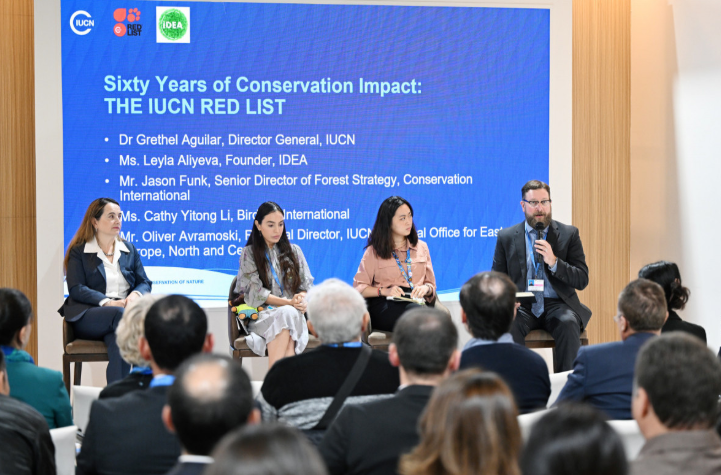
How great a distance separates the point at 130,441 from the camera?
217 cm

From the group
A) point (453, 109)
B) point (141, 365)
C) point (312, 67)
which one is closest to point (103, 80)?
point (312, 67)

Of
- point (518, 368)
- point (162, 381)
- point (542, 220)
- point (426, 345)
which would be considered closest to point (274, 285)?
point (542, 220)

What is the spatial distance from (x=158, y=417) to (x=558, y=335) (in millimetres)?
3247

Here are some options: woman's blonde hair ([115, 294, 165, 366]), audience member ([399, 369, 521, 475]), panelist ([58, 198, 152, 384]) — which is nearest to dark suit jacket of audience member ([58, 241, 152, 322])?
panelist ([58, 198, 152, 384])

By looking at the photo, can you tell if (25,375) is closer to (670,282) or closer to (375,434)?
(375,434)

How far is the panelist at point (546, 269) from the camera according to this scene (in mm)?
4871

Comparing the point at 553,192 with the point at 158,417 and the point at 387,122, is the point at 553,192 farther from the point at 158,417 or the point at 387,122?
the point at 158,417

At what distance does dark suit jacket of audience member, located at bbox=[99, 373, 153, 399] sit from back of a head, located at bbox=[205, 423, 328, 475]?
1.55 m

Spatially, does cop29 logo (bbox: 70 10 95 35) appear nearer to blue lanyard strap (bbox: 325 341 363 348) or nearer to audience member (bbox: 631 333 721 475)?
blue lanyard strap (bbox: 325 341 363 348)

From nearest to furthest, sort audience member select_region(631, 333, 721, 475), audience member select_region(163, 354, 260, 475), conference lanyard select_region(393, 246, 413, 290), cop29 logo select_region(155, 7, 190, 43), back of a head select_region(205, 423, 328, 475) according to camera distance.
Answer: back of a head select_region(205, 423, 328, 475), audience member select_region(163, 354, 260, 475), audience member select_region(631, 333, 721, 475), conference lanyard select_region(393, 246, 413, 290), cop29 logo select_region(155, 7, 190, 43)

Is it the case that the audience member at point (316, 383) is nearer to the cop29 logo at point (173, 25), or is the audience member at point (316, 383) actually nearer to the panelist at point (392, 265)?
the panelist at point (392, 265)

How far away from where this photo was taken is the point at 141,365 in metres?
2.76

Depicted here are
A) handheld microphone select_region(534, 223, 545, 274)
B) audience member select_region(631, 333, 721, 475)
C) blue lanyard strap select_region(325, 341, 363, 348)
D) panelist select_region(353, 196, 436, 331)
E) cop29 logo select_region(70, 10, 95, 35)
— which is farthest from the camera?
cop29 logo select_region(70, 10, 95, 35)

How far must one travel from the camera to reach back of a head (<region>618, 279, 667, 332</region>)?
9.75 feet
